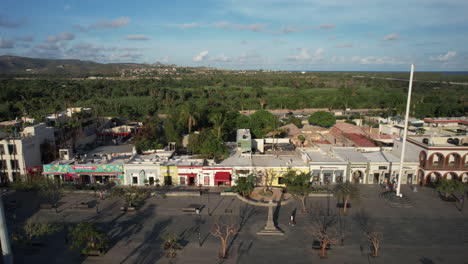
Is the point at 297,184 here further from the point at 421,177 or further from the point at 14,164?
the point at 14,164

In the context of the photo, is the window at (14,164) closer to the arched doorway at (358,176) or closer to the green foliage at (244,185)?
the green foliage at (244,185)

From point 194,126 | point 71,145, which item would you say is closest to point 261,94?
point 194,126

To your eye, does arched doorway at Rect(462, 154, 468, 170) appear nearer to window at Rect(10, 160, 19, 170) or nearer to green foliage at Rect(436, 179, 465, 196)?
green foliage at Rect(436, 179, 465, 196)

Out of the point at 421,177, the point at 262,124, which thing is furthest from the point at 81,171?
the point at 421,177

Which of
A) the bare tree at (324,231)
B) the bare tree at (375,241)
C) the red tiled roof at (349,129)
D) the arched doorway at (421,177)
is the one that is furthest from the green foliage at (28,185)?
the arched doorway at (421,177)

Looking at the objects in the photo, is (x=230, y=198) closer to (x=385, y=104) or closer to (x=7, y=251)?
(x=7, y=251)

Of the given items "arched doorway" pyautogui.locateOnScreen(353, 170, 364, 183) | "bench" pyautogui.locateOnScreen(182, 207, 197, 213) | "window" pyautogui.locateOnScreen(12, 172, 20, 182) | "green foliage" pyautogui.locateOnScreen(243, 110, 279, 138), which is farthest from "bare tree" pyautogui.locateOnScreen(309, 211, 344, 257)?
"window" pyautogui.locateOnScreen(12, 172, 20, 182)
